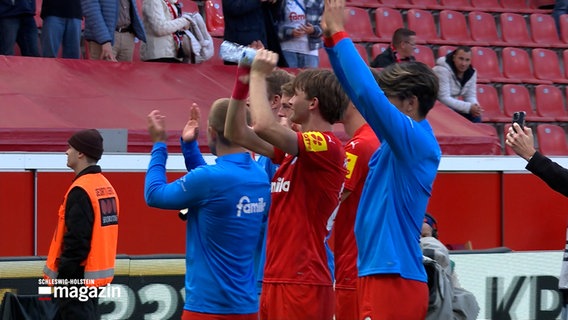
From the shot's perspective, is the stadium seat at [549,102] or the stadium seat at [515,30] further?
the stadium seat at [515,30]

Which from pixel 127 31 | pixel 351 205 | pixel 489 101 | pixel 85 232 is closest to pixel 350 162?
pixel 351 205

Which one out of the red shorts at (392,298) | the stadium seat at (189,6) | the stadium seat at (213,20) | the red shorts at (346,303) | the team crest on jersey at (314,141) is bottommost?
the red shorts at (346,303)

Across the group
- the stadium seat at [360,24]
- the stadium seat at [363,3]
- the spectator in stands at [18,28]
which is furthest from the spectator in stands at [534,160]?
the stadium seat at [363,3]

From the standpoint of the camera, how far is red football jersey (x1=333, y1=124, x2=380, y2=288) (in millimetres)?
5406

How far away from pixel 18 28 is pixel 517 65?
307 inches

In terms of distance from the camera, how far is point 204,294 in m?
5.06

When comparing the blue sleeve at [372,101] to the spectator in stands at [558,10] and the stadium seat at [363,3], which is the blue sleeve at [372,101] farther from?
the spectator in stands at [558,10]

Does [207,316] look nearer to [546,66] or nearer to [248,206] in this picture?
[248,206]

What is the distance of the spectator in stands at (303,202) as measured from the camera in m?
4.95

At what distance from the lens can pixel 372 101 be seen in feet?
13.6

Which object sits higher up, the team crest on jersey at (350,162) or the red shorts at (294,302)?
the team crest on jersey at (350,162)

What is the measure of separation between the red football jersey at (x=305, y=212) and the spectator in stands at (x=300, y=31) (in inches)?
252

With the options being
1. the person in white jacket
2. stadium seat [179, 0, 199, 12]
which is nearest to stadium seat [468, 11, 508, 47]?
the person in white jacket

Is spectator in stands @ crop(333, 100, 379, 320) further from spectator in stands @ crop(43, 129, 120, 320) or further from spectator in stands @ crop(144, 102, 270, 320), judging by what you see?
spectator in stands @ crop(43, 129, 120, 320)
